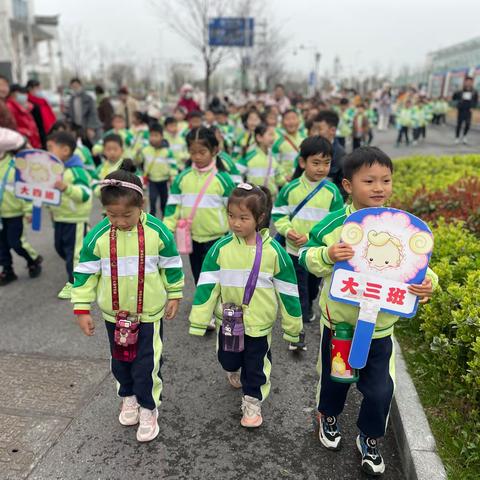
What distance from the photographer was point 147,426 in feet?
9.60

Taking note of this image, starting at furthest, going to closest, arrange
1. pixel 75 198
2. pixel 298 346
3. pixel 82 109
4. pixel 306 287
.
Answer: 1. pixel 82 109
2. pixel 75 198
3. pixel 306 287
4. pixel 298 346

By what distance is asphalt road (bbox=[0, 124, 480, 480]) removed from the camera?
269 centimetres

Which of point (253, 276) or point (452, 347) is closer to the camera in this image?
point (253, 276)

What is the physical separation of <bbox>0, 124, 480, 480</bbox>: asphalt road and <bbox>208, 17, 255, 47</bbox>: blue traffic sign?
14.6 meters

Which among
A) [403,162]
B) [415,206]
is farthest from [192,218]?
[403,162]

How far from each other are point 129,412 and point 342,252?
5.88 feet

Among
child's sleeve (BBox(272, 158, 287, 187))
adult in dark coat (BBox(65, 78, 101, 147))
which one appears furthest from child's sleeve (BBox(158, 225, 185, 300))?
adult in dark coat (BBox(65, 78, 101, 147))

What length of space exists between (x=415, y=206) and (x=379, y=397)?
3627mm

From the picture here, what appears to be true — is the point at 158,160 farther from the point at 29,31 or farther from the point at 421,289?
the point at 29,31

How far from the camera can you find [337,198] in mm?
3830

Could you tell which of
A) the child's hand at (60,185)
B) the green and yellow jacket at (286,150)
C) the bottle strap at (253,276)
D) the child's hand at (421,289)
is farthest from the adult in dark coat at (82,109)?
the child's hand at (421,289)

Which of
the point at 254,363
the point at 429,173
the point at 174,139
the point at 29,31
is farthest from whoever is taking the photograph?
the point at 29,31

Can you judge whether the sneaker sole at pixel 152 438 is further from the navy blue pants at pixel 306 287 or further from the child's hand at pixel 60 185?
the child's hand at pixel 60 185

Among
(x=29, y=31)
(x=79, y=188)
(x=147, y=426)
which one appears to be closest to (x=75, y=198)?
(x=79, y=188)
